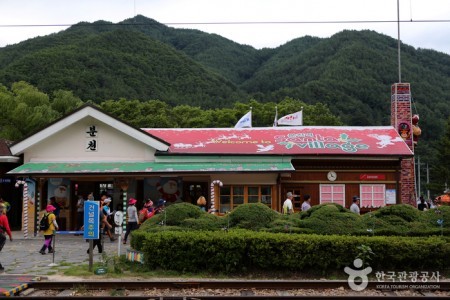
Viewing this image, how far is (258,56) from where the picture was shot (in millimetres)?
120875

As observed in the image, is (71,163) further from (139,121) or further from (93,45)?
(93,45)

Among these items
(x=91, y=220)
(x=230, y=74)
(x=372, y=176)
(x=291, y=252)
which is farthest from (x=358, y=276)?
(x=230, y=74)

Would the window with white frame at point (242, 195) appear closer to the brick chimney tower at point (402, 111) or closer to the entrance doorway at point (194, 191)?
the entrance doorway at point (194, 191)

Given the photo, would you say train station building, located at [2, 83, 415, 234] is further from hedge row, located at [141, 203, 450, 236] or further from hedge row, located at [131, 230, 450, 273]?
hedge row, located at [131, 230, 450, 273]

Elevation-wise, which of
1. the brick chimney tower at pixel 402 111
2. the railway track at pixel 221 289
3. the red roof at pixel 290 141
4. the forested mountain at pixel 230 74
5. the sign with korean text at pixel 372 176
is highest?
the forested mountain at pixel 230 74

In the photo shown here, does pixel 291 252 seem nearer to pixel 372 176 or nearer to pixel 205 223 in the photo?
pixel 205 223

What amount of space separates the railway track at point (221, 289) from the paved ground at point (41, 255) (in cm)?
182

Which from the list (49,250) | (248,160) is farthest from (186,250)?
(248,160)

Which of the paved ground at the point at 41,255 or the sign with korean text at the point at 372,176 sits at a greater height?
the sign with korean text at the point at 372,176

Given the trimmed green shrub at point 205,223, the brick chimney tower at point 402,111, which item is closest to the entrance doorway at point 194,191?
the trimmed green shrub at point 205,223

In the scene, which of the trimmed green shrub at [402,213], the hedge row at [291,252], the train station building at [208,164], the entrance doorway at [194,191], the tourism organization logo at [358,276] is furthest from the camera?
the entrance doorway at [194,191]

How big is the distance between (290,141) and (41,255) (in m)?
11.9

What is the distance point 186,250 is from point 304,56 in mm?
94457

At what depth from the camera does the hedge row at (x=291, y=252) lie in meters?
11.1
